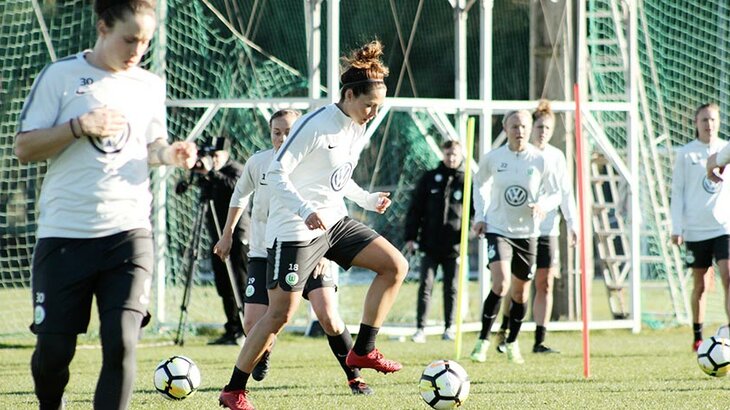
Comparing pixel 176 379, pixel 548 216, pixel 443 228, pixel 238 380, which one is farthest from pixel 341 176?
pixel 443 228

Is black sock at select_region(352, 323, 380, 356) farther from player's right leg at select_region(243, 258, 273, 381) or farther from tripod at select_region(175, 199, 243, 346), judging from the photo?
tripod at select_region(175, 199, 243, 346)

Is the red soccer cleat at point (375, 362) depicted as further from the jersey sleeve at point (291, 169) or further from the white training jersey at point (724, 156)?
the white training jersey at point (724, 156)

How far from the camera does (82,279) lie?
423 centimetres

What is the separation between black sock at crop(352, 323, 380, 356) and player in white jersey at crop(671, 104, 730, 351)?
13.8 feet

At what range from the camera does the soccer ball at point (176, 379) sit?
21.9 ft

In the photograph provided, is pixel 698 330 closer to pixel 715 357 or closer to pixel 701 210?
pixel 701 210

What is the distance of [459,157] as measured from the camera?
1193 centimetres

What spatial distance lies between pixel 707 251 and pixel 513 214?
6.03 feet

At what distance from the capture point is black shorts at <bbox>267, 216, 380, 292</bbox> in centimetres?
596

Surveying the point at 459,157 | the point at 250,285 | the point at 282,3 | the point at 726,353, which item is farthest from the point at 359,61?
the point at 282,3

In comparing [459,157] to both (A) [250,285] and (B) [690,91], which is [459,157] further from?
(B) [690,91]

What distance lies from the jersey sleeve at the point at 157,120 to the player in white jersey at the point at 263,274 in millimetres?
2220

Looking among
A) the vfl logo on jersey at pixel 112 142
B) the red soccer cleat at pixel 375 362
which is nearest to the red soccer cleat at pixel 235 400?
the red soccer cleat at pixel 375 362

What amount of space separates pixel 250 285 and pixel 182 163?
122 inches
